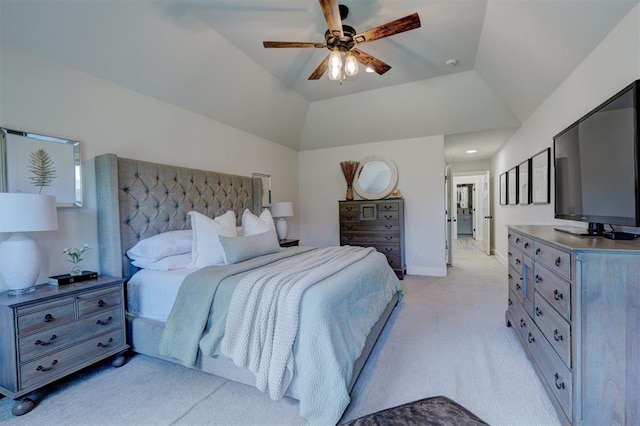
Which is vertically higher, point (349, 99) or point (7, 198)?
point (349, 99)

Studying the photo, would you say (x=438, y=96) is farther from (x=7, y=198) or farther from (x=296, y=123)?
(x=7, y=198)

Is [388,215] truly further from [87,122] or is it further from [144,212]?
[87,122]

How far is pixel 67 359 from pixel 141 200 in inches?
53.1

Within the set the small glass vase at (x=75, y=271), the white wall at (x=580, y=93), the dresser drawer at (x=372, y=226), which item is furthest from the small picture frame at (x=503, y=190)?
the small glass vase at (x=75, y=271)

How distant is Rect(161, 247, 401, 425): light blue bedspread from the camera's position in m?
1.55

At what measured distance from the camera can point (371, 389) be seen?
1896mm

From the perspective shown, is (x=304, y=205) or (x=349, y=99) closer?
(x=349, y=99)

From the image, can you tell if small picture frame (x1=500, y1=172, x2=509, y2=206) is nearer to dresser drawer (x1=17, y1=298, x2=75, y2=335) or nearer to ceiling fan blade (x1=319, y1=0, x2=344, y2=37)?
ceiling fan blade (x1=319, y1=0, x2=344, y2=37)

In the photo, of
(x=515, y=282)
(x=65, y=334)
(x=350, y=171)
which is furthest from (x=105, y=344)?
(x=350, y=171)

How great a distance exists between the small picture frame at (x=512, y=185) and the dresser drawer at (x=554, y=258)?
3246 mm

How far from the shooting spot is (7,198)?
66.2 inches

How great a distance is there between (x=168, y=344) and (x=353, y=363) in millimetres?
1279

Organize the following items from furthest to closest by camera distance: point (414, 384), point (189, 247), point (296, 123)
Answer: point (296, 123)
point (189, 247)
point (414, 384)

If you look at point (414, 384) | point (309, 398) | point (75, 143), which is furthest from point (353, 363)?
point (75, 143)
